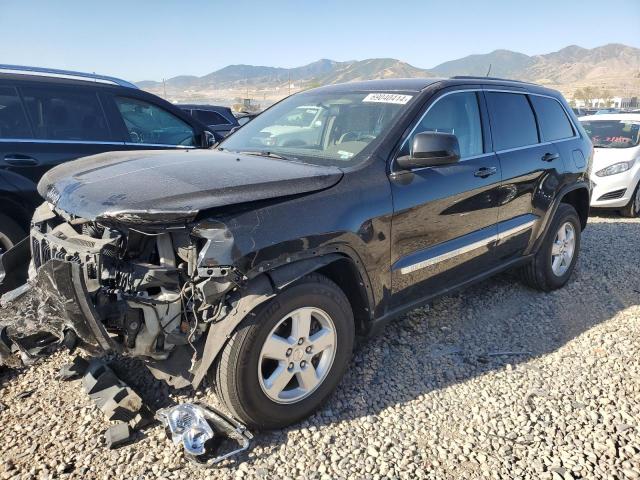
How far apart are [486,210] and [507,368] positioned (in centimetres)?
113

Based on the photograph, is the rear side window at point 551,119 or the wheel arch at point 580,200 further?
the wheel arch at point 580,200

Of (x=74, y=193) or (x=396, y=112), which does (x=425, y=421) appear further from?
(x=74, y=193)

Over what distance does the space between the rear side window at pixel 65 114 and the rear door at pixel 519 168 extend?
3.45 meters

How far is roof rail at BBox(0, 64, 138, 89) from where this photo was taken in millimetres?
4141

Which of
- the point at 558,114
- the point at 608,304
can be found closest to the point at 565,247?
the point at 608,304

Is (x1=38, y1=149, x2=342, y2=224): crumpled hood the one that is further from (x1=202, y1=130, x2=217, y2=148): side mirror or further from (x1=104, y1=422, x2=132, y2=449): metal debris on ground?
(x1=202, y1=130, x2=217, y2=148): side mirror

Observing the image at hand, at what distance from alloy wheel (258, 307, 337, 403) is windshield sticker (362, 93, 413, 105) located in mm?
1568

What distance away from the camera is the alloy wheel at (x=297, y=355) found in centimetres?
246

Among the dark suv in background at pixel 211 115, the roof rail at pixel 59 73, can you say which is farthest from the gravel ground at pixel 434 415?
the dark suv in background at pixel 211 115

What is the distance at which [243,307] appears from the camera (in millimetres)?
2246

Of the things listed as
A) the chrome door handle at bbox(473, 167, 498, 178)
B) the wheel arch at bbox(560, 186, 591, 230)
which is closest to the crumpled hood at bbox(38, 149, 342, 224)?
the chrome door handle at bbox(473, 167, 498, 178)

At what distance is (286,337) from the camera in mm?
2553

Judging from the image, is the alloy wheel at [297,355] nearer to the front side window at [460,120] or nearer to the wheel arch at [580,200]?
the front side window at [460,120]

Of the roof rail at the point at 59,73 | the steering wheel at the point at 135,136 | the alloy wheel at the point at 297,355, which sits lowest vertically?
the alloy wheel at the point at 297,355
